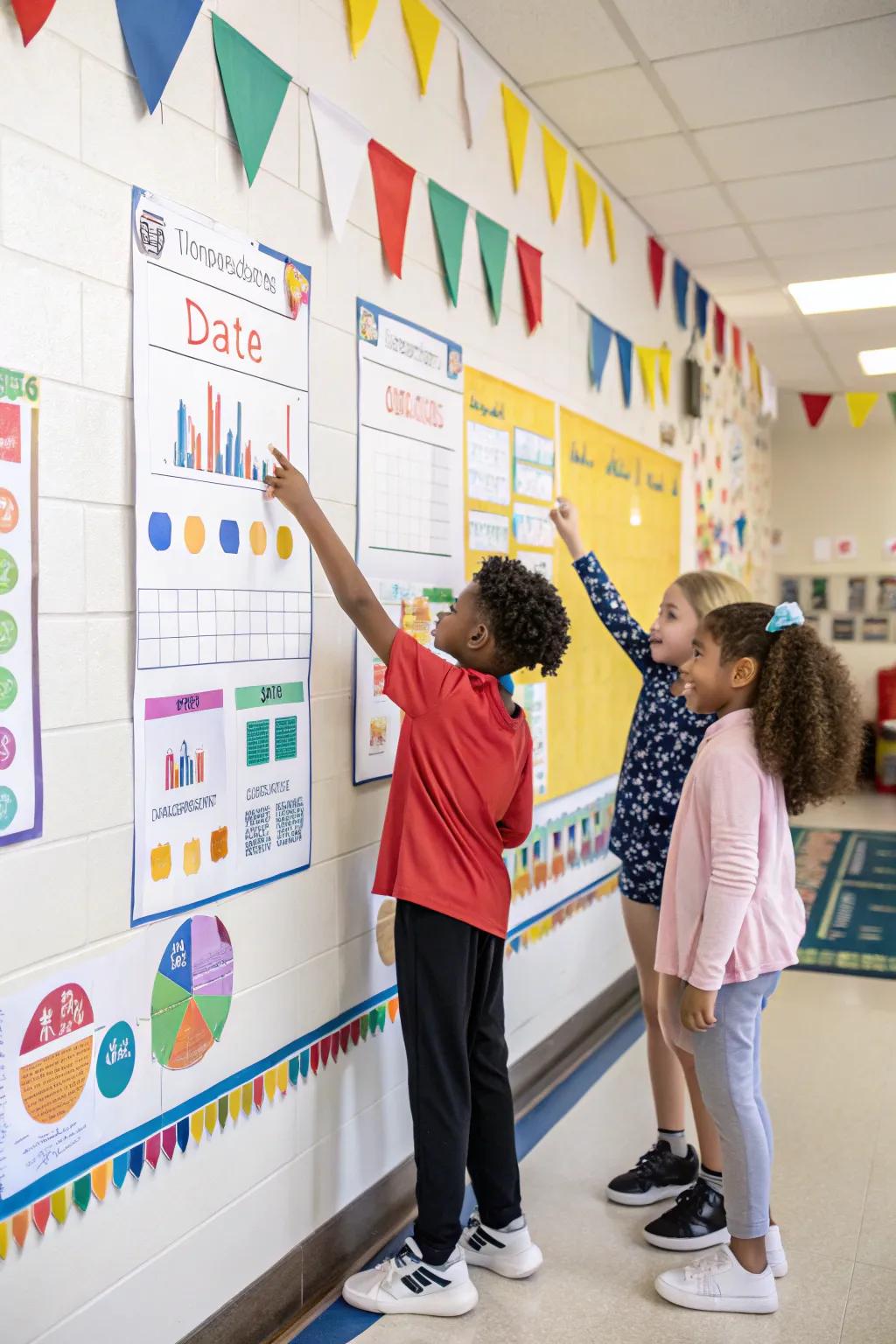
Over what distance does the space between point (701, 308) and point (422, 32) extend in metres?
2.67

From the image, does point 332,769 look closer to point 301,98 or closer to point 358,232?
point 358,232

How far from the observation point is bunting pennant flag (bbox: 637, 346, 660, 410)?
157 inches

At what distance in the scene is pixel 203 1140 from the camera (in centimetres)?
179

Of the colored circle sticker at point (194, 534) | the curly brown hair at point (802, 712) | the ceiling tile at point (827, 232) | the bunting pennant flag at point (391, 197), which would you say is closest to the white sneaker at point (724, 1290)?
the curly brown hair at point (802, 712)

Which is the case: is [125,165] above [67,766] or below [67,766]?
above

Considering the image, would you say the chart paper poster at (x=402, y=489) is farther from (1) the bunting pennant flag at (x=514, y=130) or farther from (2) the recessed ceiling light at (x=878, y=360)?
(2) the recessed ceiling light at (x=878, y=360)

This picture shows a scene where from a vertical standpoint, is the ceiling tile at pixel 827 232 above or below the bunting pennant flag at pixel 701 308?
above

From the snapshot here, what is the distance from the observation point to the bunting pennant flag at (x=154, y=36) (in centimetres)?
157

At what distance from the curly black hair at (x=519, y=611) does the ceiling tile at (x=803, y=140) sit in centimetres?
194

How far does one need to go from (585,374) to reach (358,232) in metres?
1.41

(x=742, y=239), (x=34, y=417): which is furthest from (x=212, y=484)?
(x=742, y=239)

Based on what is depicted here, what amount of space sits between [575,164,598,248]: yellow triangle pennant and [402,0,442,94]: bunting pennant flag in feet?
3.41

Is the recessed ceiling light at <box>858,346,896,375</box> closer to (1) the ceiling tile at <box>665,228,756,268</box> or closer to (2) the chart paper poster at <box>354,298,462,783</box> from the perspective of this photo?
(1) the ceiling tile at <box>665,228,756,268</box>

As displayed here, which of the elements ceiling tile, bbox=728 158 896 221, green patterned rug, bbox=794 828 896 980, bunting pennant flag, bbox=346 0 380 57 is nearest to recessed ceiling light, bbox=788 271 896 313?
ceiling tile, bbox=728 158 896 221
